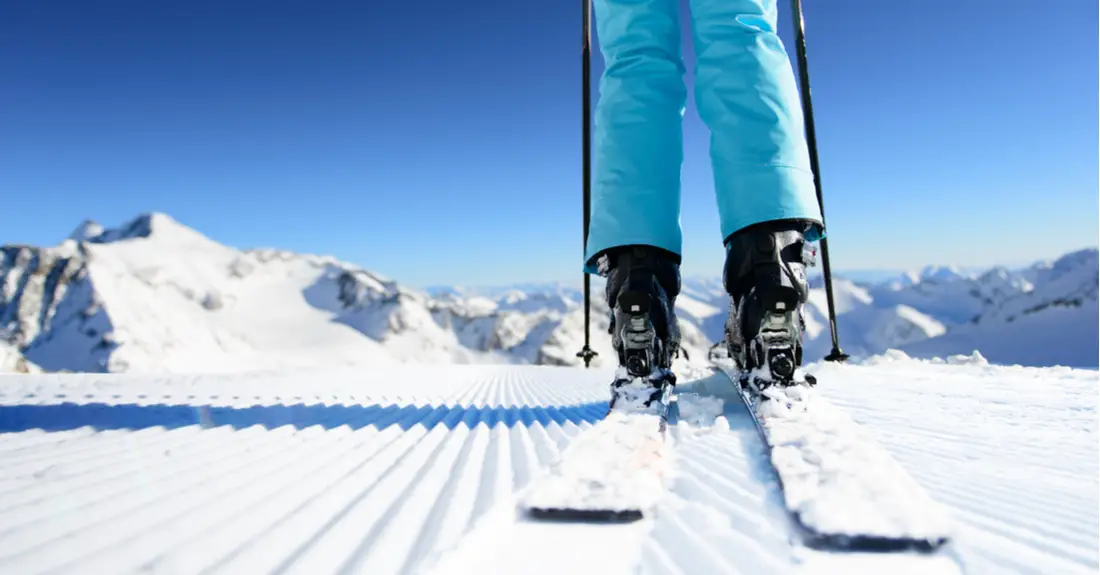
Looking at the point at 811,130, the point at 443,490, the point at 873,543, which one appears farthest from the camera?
the point at 811,130

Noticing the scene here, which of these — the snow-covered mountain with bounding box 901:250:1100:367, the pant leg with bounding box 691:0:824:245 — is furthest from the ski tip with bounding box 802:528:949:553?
the snow-covered mountain with bounding box 901:250:1100:367

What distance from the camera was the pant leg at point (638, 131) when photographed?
3.96 feet

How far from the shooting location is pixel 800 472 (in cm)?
74

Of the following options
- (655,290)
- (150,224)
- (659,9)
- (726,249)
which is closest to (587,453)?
(655,290)

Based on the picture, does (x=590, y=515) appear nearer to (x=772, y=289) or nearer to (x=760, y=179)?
(x=772, y=289)

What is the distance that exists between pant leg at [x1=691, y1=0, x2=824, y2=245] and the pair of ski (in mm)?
434

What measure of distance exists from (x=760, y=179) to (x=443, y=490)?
0.90 meters

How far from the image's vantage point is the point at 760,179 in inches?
42.5

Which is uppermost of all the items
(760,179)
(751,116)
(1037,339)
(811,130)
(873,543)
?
(811,130)

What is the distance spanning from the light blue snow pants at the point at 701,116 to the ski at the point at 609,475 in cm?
44

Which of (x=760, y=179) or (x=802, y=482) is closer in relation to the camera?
(x=802, y=482)

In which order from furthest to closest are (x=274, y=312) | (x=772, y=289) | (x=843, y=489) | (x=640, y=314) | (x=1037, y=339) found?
1. (x=274, y=312)
2. (x=1037, y=339)
3. (x=640, y=314)
4. (x=772, y=289)
5. (x=843, y=489)

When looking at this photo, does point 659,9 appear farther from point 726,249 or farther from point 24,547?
point 24,547

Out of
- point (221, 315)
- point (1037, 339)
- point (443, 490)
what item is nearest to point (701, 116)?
point (443, 490)
